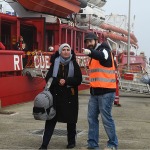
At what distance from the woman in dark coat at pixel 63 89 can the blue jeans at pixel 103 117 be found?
0.32 metres

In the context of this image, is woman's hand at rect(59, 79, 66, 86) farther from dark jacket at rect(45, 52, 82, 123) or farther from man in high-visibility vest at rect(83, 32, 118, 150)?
man in high-visibility vest at rect(83, 32, 118, 150)

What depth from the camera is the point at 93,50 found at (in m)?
5.97

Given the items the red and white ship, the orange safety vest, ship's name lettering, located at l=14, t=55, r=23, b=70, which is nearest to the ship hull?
the red and white ship

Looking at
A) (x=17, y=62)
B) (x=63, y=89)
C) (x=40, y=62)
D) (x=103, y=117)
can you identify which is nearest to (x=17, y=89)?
(x=17, y=62)

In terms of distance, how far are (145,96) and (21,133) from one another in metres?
10.4

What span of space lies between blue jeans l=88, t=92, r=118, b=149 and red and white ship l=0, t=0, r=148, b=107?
643cm

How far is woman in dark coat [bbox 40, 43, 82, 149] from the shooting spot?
20.9 ft

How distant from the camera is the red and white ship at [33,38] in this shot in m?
13.0

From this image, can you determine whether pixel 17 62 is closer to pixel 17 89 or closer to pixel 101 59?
pixel 17 89

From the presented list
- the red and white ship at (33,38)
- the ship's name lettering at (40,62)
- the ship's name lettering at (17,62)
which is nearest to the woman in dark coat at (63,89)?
the red and white ship at (33,38)

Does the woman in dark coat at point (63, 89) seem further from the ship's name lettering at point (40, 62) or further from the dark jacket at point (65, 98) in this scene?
the ship's name lettering at point (40, 62)

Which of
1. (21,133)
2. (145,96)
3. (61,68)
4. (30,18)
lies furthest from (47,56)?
(61,68)

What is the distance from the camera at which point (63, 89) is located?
640 centimetres

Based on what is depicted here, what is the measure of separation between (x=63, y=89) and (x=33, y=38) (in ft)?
41.3
